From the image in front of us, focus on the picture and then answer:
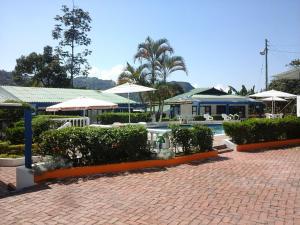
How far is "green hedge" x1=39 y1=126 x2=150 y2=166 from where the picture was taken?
910 cm

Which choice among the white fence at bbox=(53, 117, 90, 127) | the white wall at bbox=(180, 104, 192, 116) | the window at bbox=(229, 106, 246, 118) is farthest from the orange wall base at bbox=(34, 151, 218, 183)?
the window at bbox=(229, 106, 246, 118)

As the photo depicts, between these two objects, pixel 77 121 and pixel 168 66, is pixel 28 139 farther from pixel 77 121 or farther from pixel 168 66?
pixel 168 66

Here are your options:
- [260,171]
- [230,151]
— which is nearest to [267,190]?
[260,171]

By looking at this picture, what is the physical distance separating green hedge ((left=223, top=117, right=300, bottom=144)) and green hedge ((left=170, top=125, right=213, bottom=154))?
2.33 m

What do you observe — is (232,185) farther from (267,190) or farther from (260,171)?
(260,171)

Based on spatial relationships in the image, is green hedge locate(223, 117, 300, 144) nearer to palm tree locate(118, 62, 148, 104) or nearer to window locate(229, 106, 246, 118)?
palm tree locate(118, 62, 148, 104)

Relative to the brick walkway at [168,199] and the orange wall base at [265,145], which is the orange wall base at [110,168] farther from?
the orange wall base at [265,145]

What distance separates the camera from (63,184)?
323 inches

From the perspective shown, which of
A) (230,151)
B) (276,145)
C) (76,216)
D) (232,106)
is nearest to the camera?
(76,216)

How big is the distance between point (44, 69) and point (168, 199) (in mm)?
45261

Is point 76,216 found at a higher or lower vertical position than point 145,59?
lower

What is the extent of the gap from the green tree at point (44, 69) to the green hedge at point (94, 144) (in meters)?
40.3

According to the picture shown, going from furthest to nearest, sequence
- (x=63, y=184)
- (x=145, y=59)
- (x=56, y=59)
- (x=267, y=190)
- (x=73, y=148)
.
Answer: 1. (x=56, y=59)
2. (x=145, y=59)
3. (x=73, y=148)
4. (x=63, y=184)
5. (x=267, y=190)

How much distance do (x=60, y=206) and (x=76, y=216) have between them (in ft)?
2.18
